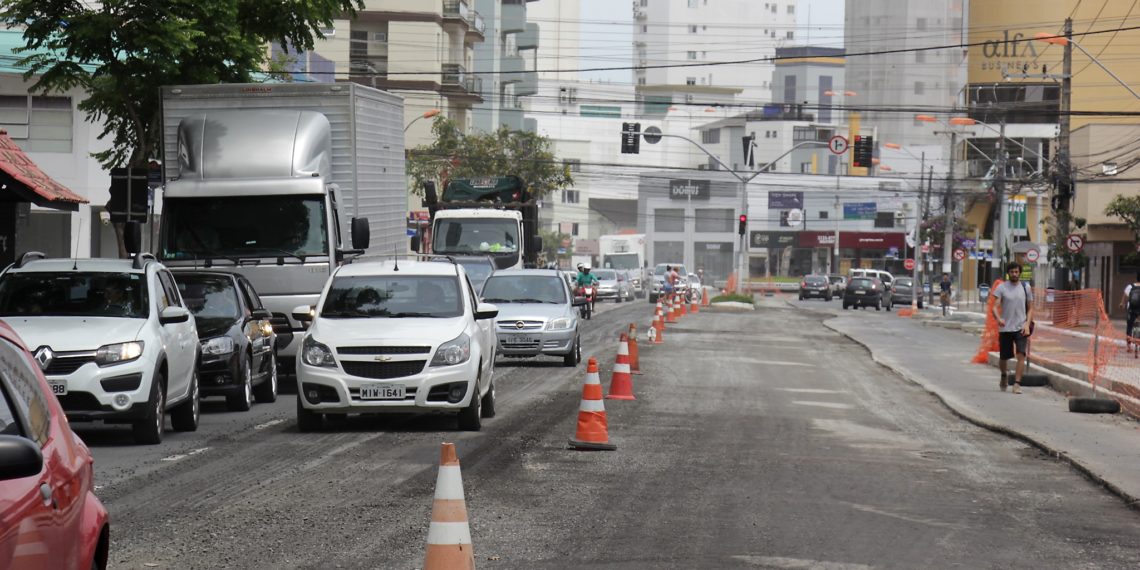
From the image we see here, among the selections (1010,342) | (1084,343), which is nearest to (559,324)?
(1010,342)

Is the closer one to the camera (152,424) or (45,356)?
(45,356)

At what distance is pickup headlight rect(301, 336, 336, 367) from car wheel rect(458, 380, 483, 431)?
1343 millimetres

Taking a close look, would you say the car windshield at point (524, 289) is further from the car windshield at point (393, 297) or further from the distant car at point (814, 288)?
the distant car at point (814, 288)

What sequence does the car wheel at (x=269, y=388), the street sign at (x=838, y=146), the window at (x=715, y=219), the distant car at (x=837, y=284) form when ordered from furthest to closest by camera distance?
the window at (x=715, y=219) < the distant car at (x=837, y=284) < the street sign at (x=838, y=146) < the car wheel at (x=269, y=388)

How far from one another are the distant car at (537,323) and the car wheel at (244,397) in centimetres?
827

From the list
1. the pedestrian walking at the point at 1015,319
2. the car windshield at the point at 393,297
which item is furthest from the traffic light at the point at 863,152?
the car windshield at the point at 393,297

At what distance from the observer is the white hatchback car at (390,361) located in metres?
15.1

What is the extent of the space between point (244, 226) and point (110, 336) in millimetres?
7074

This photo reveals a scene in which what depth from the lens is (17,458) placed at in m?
4.20

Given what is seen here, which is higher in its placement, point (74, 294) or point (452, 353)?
point (74, 294)

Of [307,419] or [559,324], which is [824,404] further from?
[307,419]

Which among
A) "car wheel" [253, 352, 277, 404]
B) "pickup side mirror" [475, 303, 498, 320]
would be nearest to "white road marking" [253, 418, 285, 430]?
"pickup side mirror" [475, 303, 498, 320]

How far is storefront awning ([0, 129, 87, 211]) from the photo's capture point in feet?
77.0

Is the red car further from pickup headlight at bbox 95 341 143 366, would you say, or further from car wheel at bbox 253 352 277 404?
car wheel at bbox 253 352 277 404
